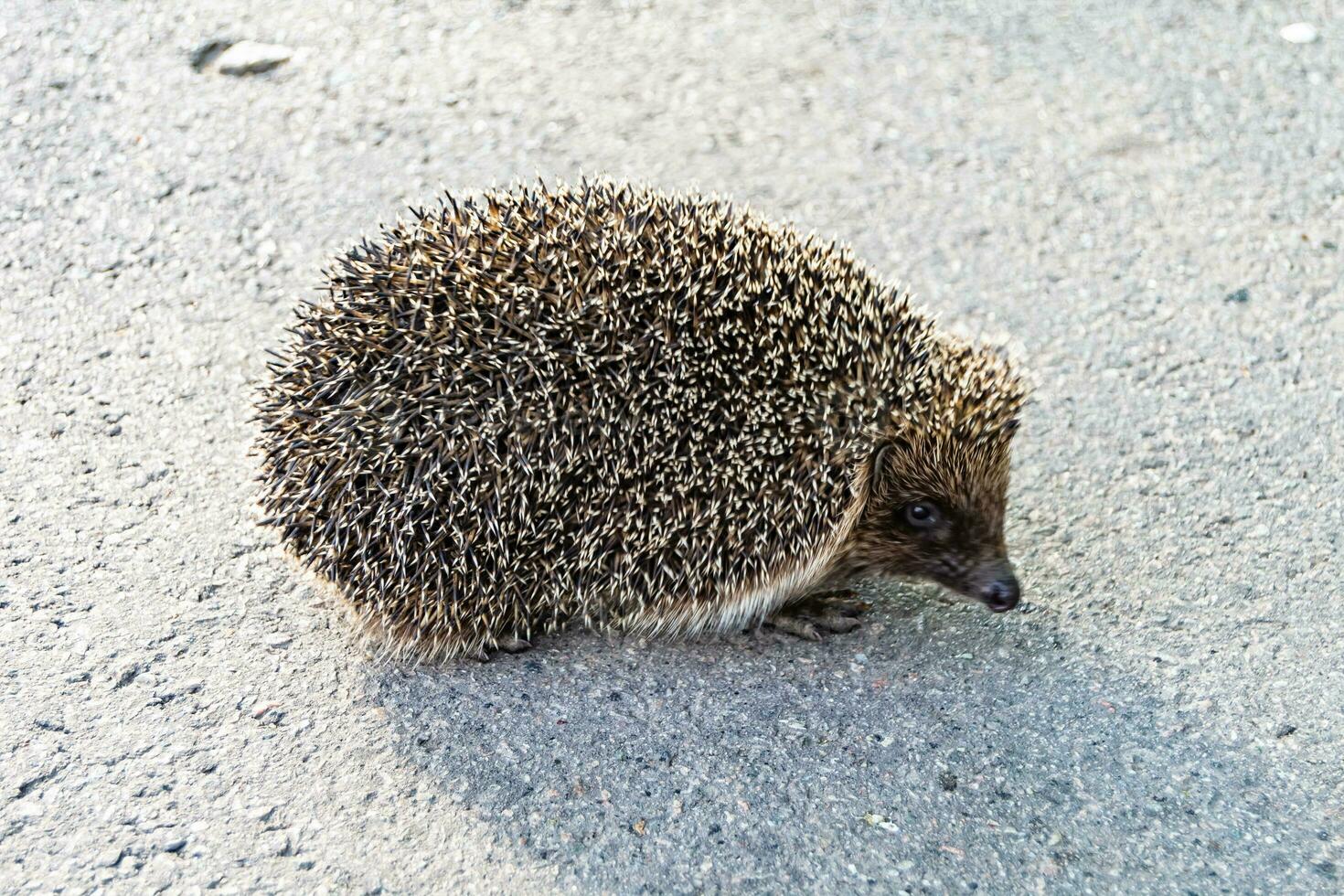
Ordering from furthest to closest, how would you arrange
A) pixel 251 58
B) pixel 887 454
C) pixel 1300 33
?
pixel 1300 33 < pixel 251 58 < pixel 887 454

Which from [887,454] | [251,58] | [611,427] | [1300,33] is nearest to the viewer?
[611,427]

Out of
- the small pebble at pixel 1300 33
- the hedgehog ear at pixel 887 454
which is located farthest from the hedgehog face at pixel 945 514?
the small pebble at pixel 1300 33

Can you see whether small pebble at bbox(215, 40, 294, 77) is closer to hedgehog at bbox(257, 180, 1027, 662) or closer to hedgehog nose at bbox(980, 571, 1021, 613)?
hedgehog at bbox(257, 180, 1027, 662)

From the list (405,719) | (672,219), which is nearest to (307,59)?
(672,219)

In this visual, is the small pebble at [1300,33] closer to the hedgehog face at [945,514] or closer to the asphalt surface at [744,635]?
the asphalt surface at [744,635]

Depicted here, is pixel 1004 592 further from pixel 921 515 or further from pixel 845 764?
pixel 845 764

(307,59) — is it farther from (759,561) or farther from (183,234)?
(759,561)

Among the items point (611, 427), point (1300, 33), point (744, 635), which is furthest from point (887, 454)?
point (1300, 33)

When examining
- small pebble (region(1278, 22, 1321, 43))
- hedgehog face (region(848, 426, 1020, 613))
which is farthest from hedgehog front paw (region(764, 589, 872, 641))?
small pebble (region(1278, 22, 1321, 43))
